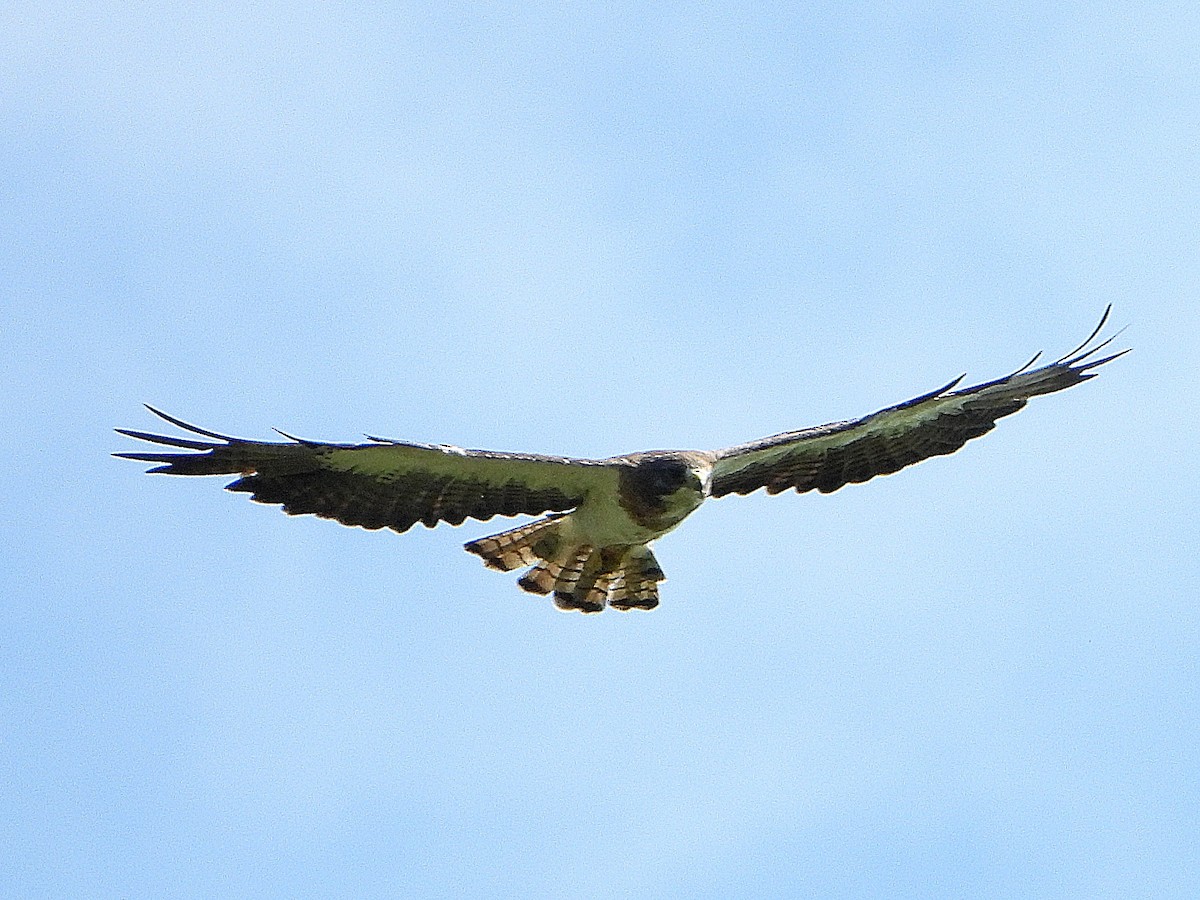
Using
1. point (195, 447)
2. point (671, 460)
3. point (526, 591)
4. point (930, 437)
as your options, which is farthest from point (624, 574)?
point (195, 447)

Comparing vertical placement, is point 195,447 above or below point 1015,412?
below

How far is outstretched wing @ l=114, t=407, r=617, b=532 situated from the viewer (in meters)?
11.1

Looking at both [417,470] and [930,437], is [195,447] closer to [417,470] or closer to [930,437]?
[417,470]

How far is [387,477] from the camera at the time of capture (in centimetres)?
1163

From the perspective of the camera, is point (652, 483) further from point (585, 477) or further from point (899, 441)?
point (899, 441)

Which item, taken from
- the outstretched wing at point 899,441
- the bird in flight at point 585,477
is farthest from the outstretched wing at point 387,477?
the outstretched wing at point 899,441

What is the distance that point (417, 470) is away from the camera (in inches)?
458

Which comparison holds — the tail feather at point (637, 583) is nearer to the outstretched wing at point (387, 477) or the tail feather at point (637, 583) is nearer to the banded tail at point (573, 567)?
the banded tail at point (573, 567)

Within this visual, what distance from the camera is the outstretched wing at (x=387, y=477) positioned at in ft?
36.4

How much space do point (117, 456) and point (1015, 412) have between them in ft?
19.8

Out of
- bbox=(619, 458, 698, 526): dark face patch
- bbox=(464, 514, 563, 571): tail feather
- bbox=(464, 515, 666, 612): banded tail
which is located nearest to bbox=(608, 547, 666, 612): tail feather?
bbox=(464, 515, 666, 612): banded tail

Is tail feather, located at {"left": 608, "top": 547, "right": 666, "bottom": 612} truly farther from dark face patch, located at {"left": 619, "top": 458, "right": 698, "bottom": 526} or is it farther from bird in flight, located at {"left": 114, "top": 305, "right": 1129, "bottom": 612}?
dark face patch, located at {"left": 619, "top": 458, "right": 698, "bottom": 526}

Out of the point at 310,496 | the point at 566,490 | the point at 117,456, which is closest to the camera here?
the point at 117,456

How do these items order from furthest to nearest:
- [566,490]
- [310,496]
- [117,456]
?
[566,490], [310,496], [117,456]
